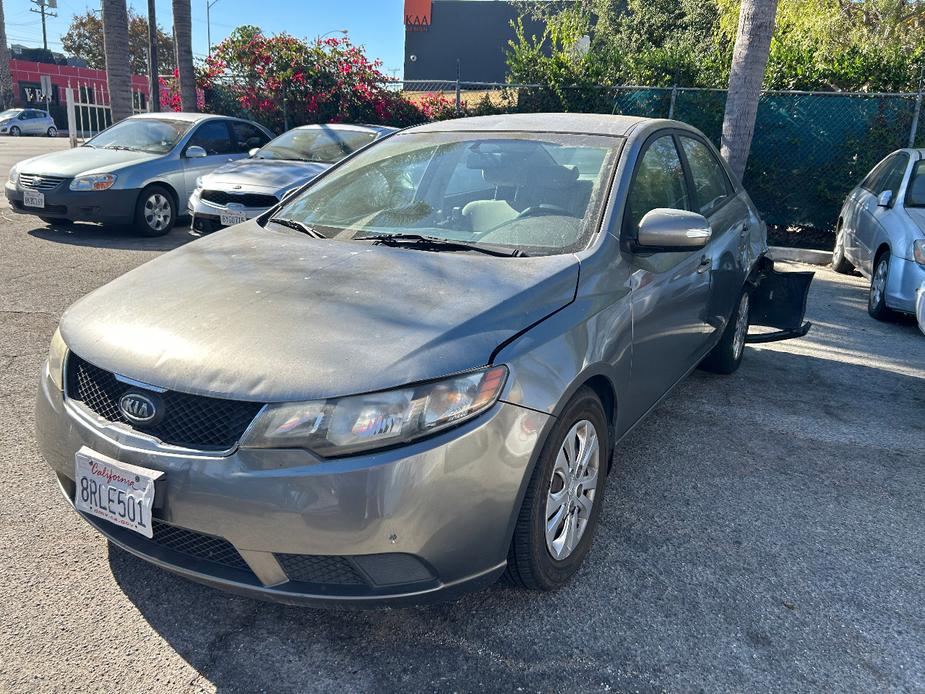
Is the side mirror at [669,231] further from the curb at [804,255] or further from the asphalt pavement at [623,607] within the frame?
the curb at [804,255]

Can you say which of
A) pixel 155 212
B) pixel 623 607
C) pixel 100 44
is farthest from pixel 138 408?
pixel 100 44

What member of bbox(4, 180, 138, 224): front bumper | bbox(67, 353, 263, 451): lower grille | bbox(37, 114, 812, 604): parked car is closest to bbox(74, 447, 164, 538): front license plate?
bbox(37, 114, 812, 604): parked car

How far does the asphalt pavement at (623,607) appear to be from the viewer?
2320 mm

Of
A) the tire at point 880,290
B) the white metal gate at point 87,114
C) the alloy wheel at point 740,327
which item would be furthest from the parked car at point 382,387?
the white metal gate at point 87,114

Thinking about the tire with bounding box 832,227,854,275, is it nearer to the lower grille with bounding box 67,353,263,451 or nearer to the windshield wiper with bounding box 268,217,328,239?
the windshield wiper with bounding box 268,217,328,239

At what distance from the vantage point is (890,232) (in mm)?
6863

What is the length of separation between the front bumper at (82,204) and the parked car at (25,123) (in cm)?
3023

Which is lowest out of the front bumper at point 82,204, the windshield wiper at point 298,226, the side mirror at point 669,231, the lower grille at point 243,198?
the front bumper at point 82,204

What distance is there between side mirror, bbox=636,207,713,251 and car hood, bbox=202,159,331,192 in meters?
5.95

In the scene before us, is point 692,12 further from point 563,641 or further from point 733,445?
point 563,641

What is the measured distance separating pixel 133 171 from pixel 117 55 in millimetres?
6341

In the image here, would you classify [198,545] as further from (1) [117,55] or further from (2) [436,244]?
(1) [117,55]

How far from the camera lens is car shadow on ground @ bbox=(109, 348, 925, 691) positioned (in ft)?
7.70

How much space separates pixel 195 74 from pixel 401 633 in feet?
49.9
